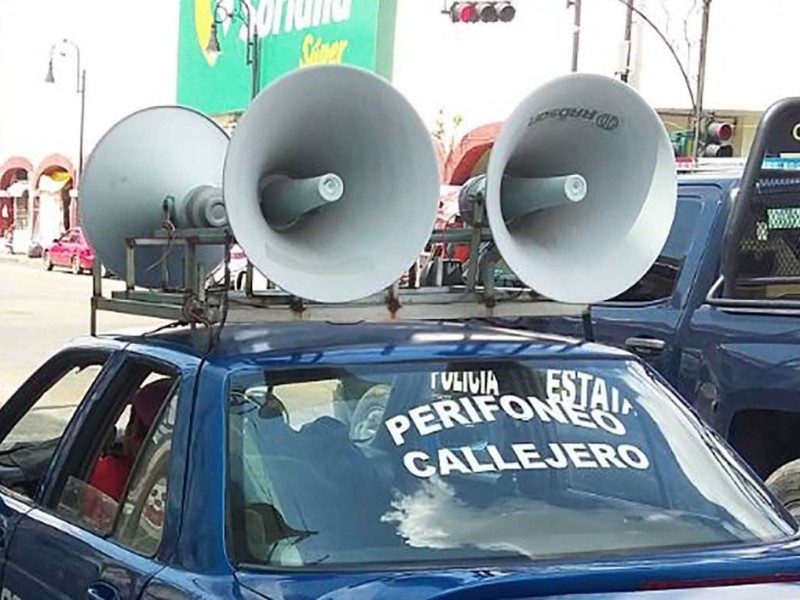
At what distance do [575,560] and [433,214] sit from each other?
3.84ft

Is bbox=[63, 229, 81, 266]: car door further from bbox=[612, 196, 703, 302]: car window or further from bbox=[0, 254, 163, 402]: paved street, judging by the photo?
bbox=[612, 196, 703, 302]: car window

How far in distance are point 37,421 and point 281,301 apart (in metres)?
1.20

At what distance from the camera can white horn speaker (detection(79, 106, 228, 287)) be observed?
4.21m

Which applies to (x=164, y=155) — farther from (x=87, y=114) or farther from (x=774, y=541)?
(x=87, y=114)

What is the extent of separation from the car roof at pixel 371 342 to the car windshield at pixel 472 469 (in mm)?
52

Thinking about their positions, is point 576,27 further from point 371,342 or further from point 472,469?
point 472,469

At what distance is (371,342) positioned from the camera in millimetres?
3555

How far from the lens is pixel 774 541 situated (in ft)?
10.6

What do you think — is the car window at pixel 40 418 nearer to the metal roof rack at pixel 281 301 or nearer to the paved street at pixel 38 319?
the metal roof rack at pixel 281 301

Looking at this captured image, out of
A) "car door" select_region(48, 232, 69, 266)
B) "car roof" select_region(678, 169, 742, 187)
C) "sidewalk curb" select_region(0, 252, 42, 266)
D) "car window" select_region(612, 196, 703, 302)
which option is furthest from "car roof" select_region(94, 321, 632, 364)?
"sidewalk curb" select_region(0, 252, 42, 266)

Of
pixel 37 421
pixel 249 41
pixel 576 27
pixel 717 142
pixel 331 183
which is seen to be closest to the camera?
pixel 331 183

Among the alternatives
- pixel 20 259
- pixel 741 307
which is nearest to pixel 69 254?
pixel 20 259

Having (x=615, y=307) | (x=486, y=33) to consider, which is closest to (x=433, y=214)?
(x=615, y=307)

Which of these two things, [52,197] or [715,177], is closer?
[715,177]
